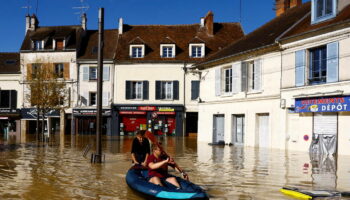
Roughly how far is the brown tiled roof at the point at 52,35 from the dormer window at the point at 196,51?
10.8m

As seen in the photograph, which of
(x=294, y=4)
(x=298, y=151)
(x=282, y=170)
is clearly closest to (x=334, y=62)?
(x=298, y=151)

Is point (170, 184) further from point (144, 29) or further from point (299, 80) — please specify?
point (144, 29)

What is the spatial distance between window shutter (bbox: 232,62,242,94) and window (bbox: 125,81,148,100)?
46.5 ft

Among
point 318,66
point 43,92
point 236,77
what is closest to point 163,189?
point 318,66

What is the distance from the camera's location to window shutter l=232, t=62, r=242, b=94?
2409cm

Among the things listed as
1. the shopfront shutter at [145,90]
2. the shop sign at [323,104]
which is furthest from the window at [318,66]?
the shopfront shutter at [145,90]

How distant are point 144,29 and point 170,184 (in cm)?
3363

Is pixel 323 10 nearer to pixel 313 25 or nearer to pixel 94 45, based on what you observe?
pixel 313 25

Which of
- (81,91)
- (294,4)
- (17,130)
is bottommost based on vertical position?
(17,130)

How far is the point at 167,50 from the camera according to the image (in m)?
37.9

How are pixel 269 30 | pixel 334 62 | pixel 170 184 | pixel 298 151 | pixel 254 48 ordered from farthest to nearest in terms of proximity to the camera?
pixel 269 30 < pixel 254 48 < pixel 298 151 < pixel 334 62 < pixel 170 184

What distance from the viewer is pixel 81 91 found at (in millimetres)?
38875

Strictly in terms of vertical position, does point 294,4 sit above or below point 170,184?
above

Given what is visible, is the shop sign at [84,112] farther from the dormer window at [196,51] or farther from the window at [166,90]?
the dormer window at [196,51]
